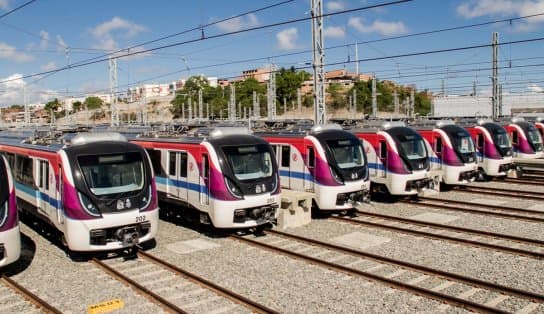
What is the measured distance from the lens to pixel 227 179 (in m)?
13.3

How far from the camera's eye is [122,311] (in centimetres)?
878

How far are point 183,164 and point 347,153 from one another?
488 centimetres

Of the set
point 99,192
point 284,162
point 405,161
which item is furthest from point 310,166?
point 99,192

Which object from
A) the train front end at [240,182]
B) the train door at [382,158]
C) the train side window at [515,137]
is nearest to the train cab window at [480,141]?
the train side window at [515,137]

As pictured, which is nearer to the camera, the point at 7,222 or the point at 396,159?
the point at 7,222

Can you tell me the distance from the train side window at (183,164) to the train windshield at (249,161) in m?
1.70

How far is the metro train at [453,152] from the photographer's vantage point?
20.6 m

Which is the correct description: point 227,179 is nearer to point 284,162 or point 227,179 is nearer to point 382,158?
point 284,162

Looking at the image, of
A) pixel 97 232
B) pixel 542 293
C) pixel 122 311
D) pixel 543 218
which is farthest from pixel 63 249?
Answer: pixel 543 218

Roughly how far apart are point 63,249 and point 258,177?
16.6 ft

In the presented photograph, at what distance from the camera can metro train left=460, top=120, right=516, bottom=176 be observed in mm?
23141

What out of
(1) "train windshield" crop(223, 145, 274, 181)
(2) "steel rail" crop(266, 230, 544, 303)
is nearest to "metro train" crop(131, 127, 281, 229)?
(1) "train windshield" crop(223, 145, 274, 181)

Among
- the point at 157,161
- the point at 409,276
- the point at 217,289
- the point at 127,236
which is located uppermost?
the point at 157,161

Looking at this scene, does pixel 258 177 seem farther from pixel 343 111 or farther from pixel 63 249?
pixel 343 111
